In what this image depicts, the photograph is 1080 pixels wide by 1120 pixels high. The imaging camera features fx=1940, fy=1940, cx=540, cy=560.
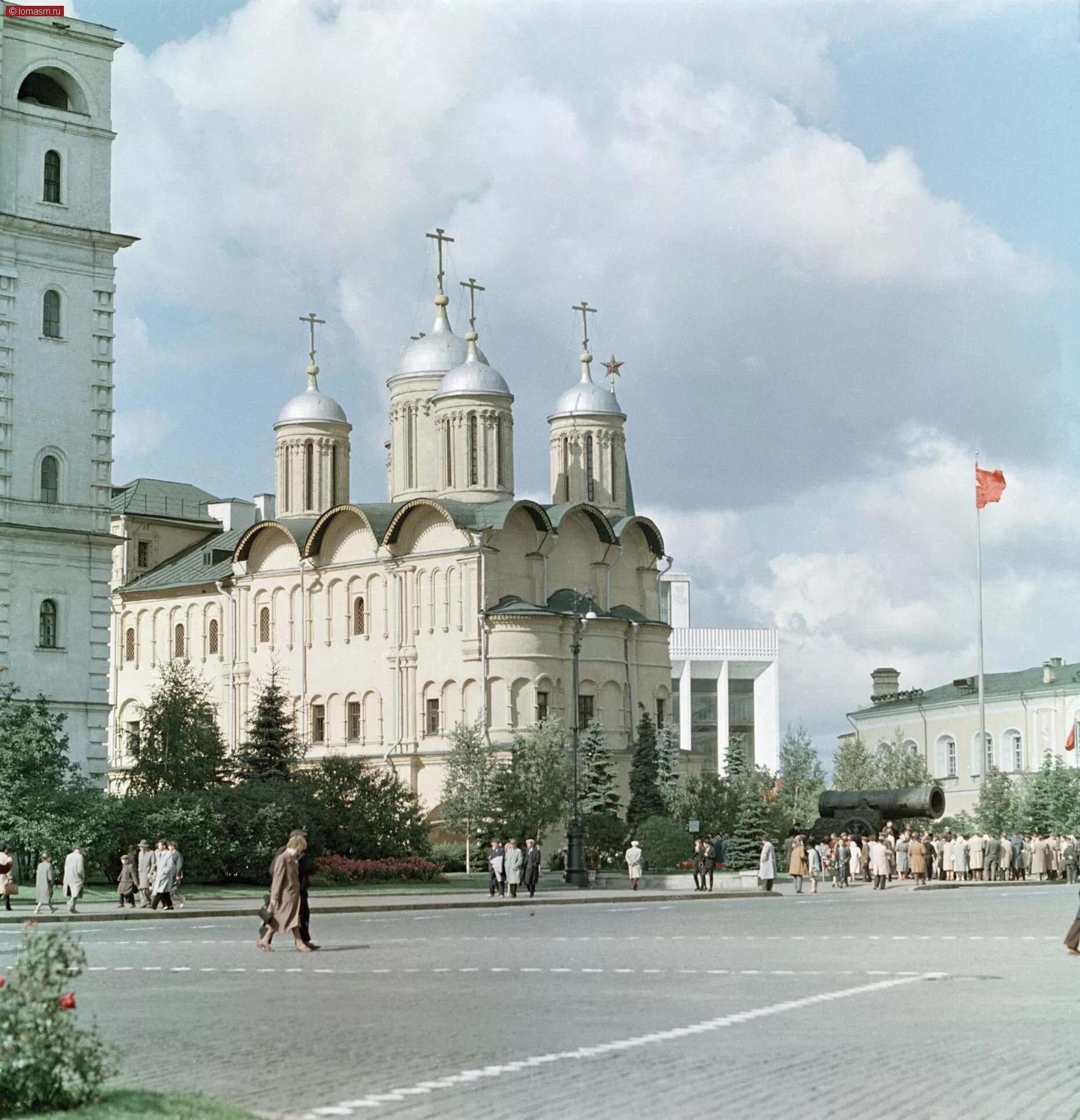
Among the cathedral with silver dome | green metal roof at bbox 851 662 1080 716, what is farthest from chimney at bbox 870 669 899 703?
the cathedral with silver dome

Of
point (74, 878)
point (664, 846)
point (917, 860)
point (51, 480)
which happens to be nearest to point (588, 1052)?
point (74, 878)

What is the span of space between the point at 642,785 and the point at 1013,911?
4237cm

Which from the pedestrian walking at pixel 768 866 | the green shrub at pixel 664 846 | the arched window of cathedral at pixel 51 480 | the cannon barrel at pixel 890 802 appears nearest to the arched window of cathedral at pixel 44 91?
the arched window of cathedral at pixel 51 480

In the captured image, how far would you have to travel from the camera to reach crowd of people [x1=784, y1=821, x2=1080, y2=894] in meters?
49.4

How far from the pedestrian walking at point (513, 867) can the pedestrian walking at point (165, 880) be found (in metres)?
9.29

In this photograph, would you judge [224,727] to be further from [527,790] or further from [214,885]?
[214,885]

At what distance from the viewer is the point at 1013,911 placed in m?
32.4

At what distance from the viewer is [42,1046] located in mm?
9312

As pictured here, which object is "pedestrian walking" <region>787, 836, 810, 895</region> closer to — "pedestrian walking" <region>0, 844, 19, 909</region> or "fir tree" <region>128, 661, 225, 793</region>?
"fir tree" <region>128, 661, 225, 793</region>

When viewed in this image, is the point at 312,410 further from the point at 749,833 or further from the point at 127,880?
the point at 127,880

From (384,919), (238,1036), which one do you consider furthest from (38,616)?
(238,1036)

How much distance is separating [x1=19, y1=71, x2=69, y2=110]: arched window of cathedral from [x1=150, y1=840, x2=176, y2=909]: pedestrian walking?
26866 millimetres

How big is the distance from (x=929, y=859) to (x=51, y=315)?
28.4m

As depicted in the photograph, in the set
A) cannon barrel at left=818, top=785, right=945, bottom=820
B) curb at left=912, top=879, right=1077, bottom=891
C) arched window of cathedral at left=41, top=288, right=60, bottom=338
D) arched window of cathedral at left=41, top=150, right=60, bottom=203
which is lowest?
curb at left=912, top=879, right=1077, bottom=891
